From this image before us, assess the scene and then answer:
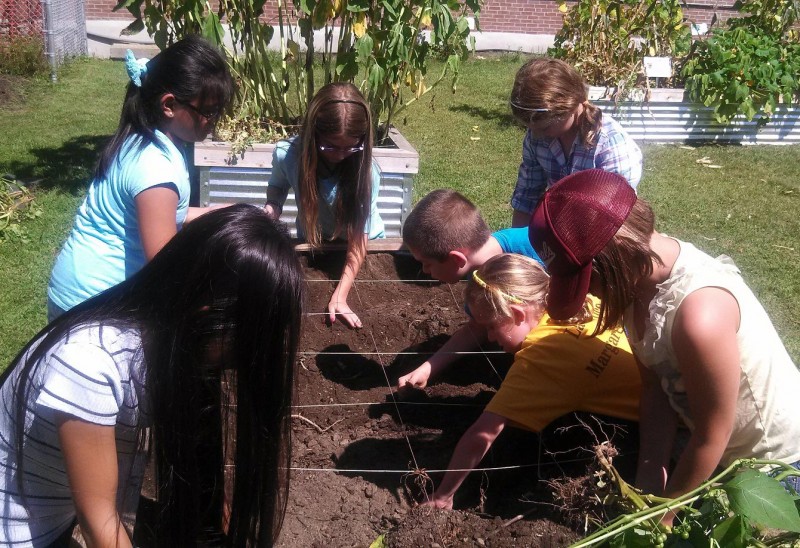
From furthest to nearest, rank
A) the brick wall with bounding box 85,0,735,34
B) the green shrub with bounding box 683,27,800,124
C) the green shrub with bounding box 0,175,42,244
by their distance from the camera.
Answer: the brick wall with bounding box 85,0,735,34
the green shrub with bounding box 683,27,800,124
the green shrub with bounding box 0,175,42,244

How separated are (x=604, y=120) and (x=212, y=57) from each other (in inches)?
61.2

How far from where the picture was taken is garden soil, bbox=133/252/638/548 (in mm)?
2258

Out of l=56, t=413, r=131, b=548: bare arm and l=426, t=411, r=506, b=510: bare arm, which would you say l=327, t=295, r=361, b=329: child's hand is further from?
l=56, t=413, r=131, b=548: bare arm

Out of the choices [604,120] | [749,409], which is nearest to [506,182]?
[604,120]

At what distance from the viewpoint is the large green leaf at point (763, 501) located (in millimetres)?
1422

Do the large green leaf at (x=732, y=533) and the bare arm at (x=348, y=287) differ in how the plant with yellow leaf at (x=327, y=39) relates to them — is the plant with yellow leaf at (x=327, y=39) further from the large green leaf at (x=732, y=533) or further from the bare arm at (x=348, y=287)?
the large green leaf at (x=732, y=533)

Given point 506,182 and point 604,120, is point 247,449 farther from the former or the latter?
point 506,182

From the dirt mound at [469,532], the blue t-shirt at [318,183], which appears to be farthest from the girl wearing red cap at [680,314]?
the blue t-shirt at [318,183]

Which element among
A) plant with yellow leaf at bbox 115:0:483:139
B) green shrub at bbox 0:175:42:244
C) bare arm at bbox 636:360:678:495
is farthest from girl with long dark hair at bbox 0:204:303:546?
green shrub at bbox 0:175:42:244

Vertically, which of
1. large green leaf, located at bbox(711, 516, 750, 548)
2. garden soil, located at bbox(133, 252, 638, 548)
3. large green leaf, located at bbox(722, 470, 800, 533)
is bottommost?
garden soil, located at bbox(133, 252, 638, 548)

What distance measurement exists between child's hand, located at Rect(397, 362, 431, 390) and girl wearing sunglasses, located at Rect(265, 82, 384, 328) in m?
0.46

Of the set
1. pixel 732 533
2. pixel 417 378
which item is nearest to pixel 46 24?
pixel 417 378

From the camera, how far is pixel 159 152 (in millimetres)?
2424

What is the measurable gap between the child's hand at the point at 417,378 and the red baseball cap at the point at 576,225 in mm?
1295
